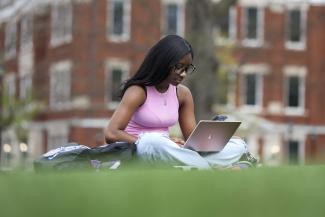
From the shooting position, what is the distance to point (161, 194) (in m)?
1.57

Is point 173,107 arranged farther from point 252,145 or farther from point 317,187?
point 252,145

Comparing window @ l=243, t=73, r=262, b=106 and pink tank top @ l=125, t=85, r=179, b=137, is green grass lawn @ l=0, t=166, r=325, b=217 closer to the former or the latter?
pink tank top @ l=125, t=85, r=179, b=137

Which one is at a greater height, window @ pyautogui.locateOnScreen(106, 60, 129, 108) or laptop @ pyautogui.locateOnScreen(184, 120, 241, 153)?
laptop @ pyautogui.locateOnScreen(184, 120, 241, 153)

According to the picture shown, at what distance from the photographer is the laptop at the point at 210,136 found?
522 centimetres

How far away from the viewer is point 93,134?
125 feet

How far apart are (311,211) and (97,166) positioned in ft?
10.6

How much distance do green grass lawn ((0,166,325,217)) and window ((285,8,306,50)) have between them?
37040 millimetres

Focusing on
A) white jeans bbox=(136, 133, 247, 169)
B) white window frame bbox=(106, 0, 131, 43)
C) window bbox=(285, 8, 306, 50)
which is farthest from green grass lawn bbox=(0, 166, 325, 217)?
window bbox=(285, 8, 306, 50)

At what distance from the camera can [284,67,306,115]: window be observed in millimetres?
39812

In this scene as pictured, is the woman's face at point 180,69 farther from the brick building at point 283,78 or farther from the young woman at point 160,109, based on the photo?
the brick building at point 283,78

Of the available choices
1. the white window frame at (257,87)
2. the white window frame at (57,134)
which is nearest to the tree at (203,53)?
the white window frame at (257,87)

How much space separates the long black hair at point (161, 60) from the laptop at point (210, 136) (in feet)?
1.39

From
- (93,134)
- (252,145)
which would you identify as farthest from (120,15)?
(252,145)

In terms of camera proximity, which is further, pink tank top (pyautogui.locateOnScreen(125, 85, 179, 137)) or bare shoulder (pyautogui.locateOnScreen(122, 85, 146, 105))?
pink tank top (pyautogui.locateOnScreen(125, 85, 179, 137))
